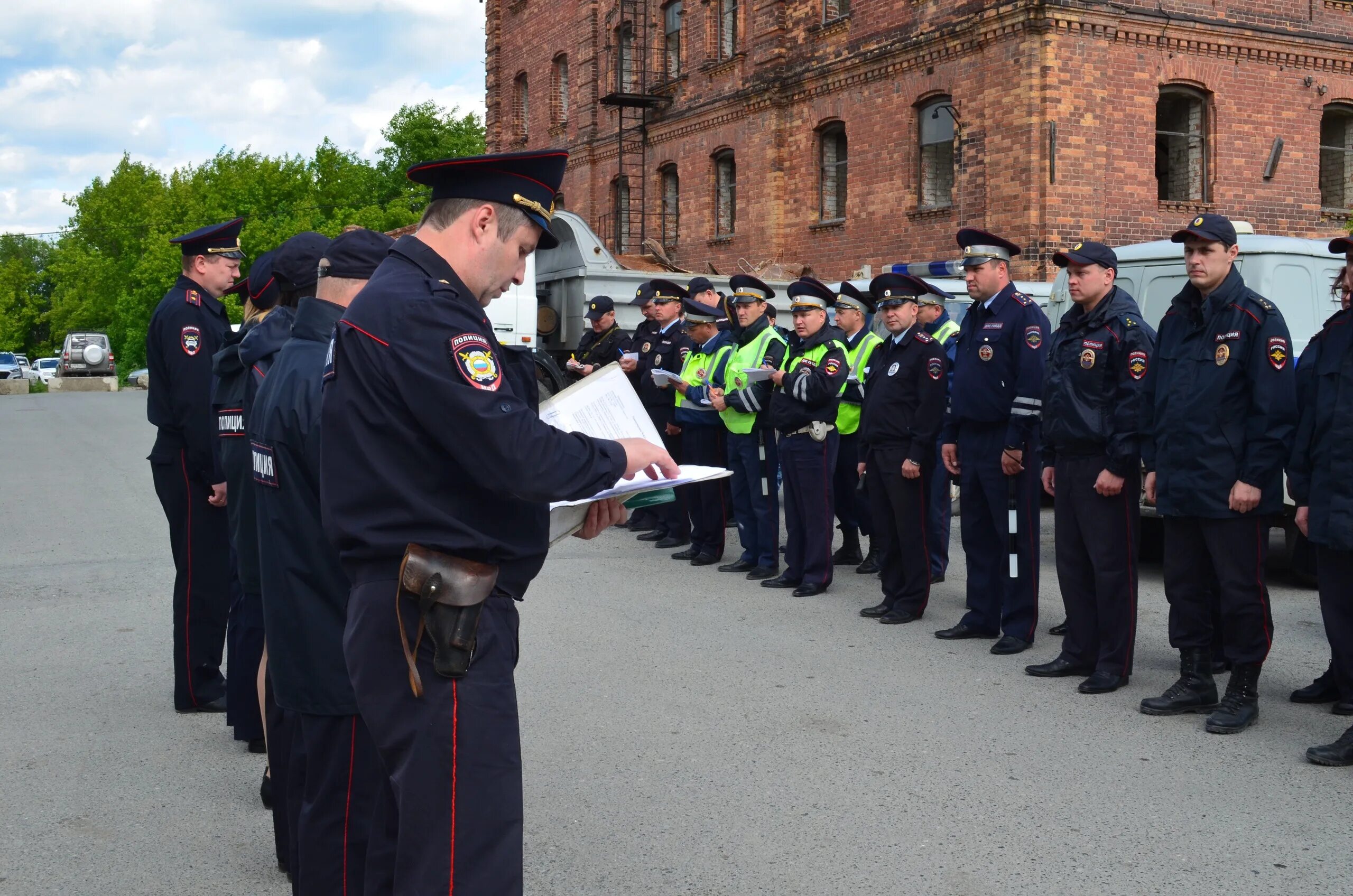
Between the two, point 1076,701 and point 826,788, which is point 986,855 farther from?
point 1076,701

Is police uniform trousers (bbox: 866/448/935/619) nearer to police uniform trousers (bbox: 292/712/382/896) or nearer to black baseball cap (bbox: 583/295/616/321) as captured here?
black baseball cap (bbox: 583/295/616/321)

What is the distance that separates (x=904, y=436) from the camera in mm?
8383

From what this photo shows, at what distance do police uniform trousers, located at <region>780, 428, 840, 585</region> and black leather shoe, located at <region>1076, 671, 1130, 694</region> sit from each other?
2859 millimetres

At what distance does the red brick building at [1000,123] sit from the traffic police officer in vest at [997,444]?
11357 millimetres

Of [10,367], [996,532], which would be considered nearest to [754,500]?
[996,532]

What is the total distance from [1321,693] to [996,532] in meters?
2.05

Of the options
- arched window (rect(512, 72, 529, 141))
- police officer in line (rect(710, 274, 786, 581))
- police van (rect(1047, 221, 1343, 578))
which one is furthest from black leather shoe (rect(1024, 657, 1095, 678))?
arched window (rect(512, 72, 529, 141))

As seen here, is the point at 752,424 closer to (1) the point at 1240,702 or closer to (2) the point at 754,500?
(2) the point at 754,500

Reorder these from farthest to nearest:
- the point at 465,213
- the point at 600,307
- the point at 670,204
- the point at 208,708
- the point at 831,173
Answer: the point at 670,204, the point at 831,173, the point at 600,307, the point at 208,708, the point at 465,213

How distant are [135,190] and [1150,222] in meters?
62.2

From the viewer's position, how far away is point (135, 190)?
68875mm

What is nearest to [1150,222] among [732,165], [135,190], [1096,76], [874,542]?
[1096,76]

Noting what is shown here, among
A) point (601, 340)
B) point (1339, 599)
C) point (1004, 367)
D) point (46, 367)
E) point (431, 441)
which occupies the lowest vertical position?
point (1339, 599)

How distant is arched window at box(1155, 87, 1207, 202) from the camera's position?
2006 centimetres
